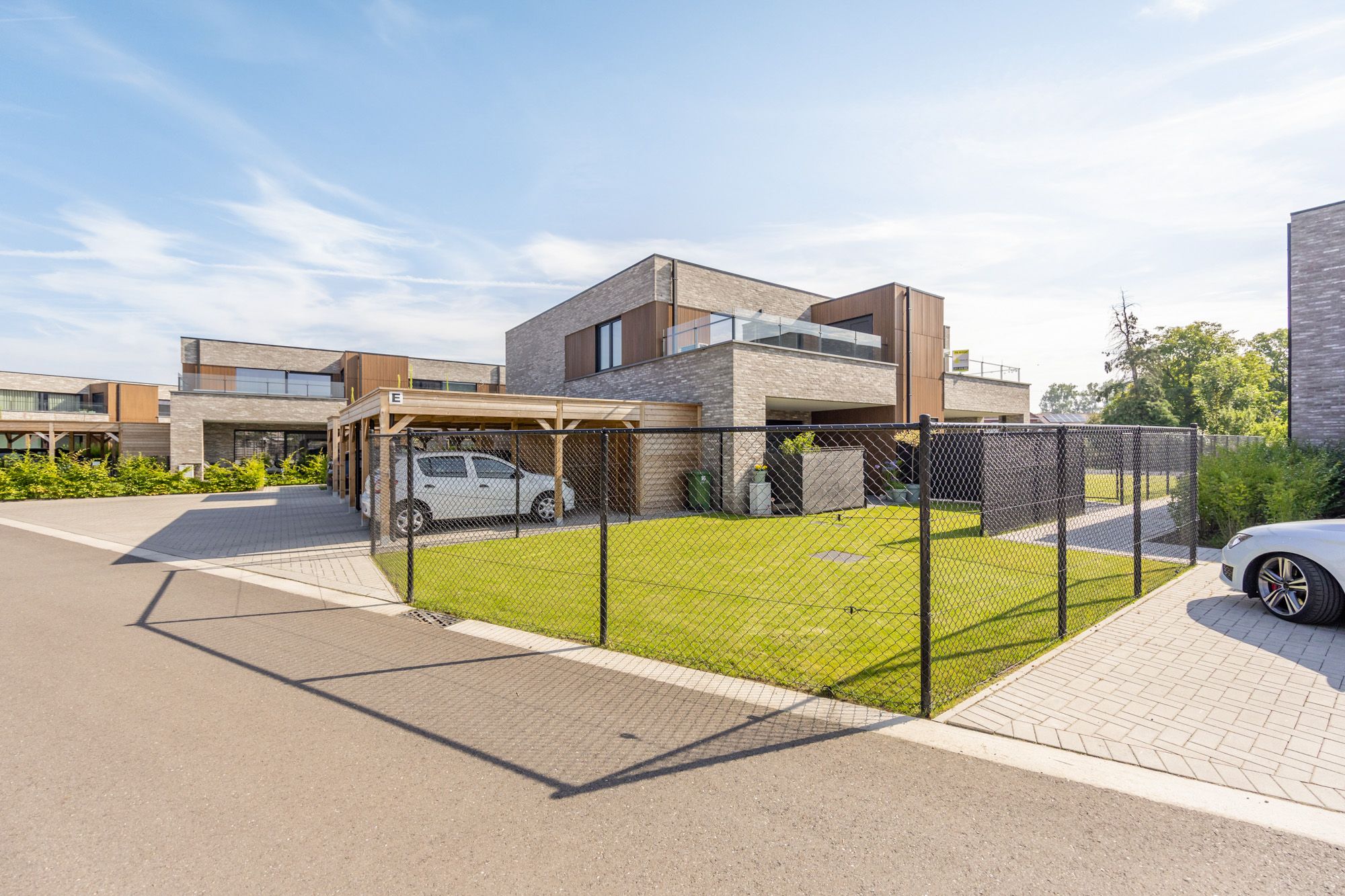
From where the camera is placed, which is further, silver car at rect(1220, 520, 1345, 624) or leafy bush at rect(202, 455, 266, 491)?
leafy bush at rect(202, 455, 266, 491)

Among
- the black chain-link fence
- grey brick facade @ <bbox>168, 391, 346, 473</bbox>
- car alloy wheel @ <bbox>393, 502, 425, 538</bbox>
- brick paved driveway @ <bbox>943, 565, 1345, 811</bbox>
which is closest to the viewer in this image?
brick paved driveway @ <bbox>943, 565, 1345, 811</bbox>

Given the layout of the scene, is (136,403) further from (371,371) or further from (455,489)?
(455,489)

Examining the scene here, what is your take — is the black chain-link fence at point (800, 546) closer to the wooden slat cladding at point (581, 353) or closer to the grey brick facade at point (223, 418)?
the wooden slat cladding at point (581, 353)

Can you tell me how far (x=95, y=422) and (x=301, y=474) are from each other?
9.12 m

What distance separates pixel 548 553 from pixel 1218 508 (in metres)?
10.8

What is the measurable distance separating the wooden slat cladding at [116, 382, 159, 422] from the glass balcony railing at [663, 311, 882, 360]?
2772 centimetres

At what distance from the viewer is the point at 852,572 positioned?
25.5ft

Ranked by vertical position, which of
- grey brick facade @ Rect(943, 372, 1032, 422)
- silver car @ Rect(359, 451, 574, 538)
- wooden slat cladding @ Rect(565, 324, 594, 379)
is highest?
wooden slat cladding @ Rect(565, 324, 594, 379)

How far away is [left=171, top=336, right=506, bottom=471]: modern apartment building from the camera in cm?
2431

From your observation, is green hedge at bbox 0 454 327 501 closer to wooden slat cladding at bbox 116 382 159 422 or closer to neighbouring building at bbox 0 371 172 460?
neighbouring building at bbox 0 371 172 460

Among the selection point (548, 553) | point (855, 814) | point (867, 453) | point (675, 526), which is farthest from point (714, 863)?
point (867, 453)

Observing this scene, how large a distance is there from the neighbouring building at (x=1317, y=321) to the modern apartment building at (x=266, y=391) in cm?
2291

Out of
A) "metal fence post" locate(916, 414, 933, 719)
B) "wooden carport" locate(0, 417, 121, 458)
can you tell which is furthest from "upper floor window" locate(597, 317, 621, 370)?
"wooden carport" locate(0, 417, 121, 458)

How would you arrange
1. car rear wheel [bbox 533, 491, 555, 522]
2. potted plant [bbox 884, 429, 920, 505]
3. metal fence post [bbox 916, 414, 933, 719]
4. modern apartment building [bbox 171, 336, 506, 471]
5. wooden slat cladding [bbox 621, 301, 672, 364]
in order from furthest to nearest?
modern apartment building [bbox 171, 336, 506, 471] → wooden slat cladding [bbox 621, 301, 672, 364] → potted plant [bbox 884, 429, 920, 505] → car rear wheel [bbox 533, 491, 555, 522] → metal fence post [bbox 916, 414, 933, 719]
